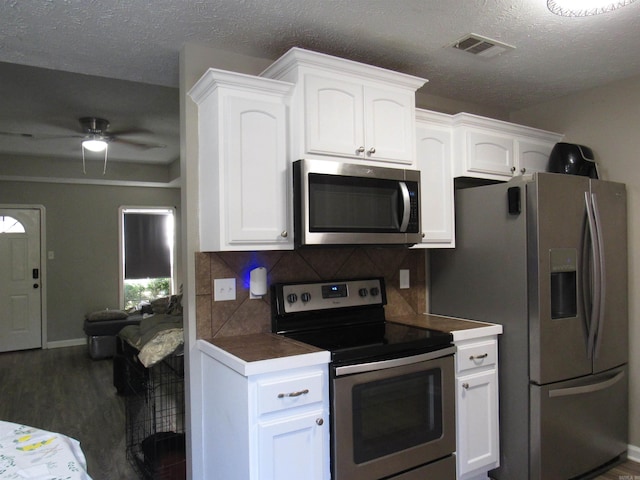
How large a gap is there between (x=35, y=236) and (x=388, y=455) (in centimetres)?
611

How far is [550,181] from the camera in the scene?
246cm

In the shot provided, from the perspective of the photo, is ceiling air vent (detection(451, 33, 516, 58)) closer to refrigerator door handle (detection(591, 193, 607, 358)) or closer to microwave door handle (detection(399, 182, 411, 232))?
microwave door handle (detection(399, 182, 411, 232))

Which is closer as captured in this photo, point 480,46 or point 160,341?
point 480,46

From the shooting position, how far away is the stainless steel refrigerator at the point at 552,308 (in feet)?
7.96

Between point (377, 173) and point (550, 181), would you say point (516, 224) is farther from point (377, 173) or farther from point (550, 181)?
point (377, 173)

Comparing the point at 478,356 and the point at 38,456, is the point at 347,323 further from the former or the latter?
the point at 38,456

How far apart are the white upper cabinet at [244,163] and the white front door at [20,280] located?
5268 mm

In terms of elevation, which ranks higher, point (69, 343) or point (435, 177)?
point (435, 177)

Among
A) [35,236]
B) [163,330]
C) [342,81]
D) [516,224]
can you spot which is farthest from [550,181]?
[35,236]

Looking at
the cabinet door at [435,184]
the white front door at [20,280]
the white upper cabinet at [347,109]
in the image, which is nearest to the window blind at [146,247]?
the white front door at [20,280]

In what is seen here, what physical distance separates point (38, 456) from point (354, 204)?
64.1 inches

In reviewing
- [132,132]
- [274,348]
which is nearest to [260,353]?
[274,348]

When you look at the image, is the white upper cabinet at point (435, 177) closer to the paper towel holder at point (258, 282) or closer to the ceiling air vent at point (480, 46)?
the ceiling air vent at point (480, 46)

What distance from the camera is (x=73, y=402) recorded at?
4.14 metres
